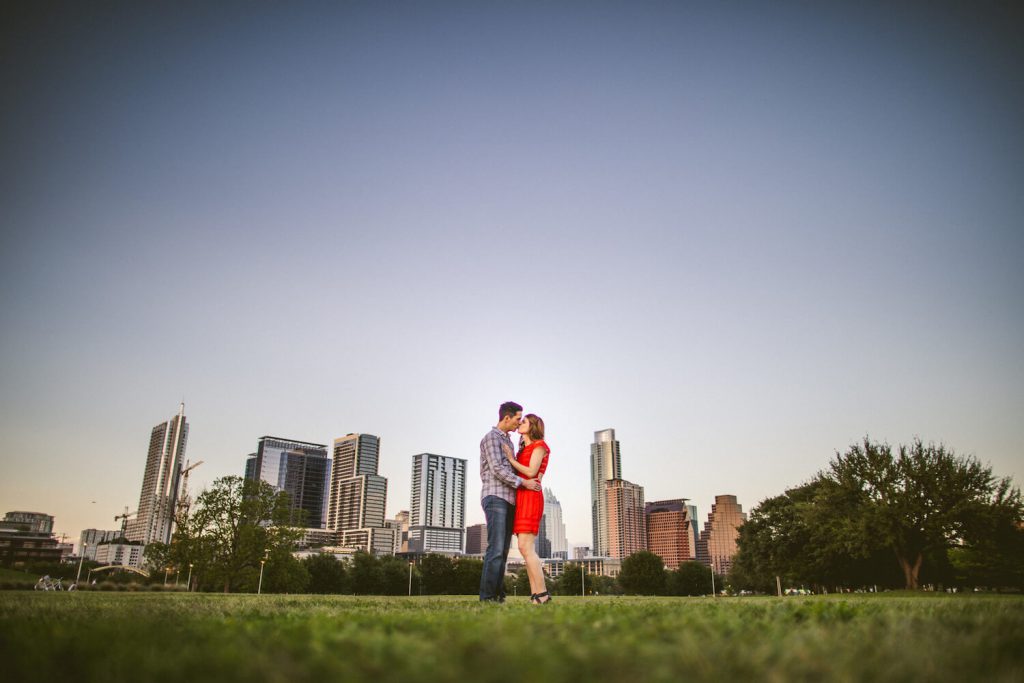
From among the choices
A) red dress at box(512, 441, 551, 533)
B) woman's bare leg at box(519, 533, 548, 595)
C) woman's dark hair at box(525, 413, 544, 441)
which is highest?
woman's dark hair at box(525, 413, 544, 441)

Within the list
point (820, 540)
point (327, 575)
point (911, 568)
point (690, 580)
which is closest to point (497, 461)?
point (911, 568)

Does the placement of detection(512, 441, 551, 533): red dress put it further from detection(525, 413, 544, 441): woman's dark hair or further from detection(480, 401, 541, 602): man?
detection(525, 413, 544, 441): woman's dark hair

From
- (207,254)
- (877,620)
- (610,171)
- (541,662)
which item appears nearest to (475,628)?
(541,662)

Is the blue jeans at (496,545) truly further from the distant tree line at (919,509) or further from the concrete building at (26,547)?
the concrete building at (26,547)

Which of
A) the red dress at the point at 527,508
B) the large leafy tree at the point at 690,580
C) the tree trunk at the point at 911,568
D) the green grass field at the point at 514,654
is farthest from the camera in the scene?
the large leafy tree at the point at 690,580

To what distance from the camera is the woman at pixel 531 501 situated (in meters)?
7.75

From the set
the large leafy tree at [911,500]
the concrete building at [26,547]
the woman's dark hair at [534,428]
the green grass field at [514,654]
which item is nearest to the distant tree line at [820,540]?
the large leafy tree at [911,500]

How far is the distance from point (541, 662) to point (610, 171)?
2736cm

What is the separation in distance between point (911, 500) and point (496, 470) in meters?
32.8

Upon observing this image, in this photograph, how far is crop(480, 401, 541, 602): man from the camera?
7.77 metres

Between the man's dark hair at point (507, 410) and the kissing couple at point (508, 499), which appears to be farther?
the man's dark hair at point (507, 410)

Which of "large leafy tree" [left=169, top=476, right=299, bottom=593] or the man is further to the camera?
"large leafy tree" [left=169, top=476, right=299, bottom=593]

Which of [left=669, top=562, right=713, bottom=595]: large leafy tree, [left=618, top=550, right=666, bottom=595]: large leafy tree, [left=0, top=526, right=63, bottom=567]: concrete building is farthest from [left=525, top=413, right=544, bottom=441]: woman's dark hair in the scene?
[left=0, top=526, right=63, bottom=567]: concrete building

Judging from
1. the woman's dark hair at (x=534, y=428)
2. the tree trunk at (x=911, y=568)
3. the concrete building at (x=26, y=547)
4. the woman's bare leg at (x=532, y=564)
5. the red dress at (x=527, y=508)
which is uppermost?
the woman's dark hair at (x=534, y=428)
